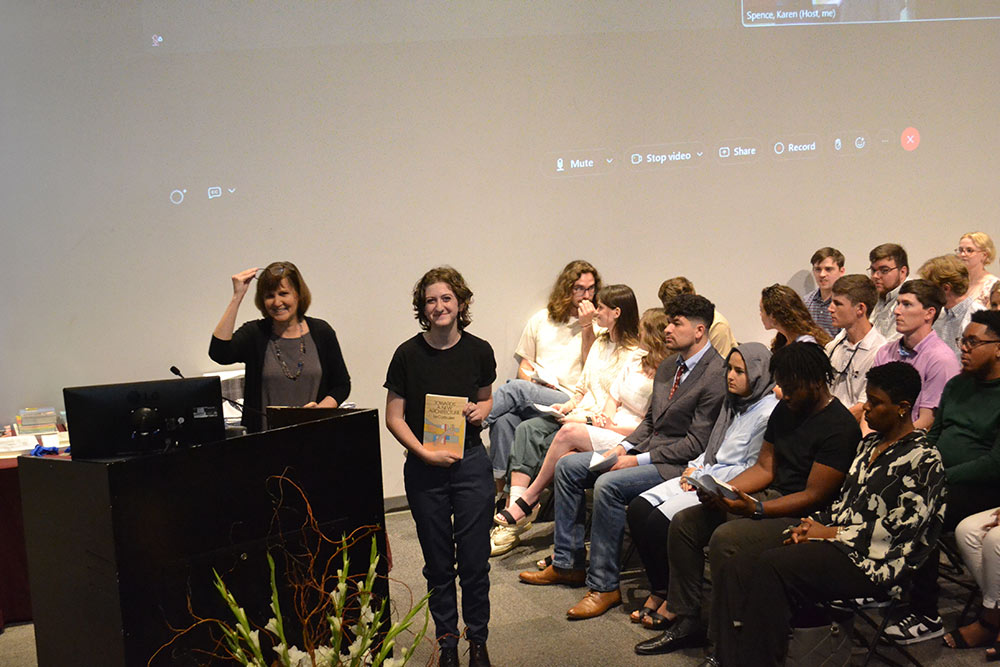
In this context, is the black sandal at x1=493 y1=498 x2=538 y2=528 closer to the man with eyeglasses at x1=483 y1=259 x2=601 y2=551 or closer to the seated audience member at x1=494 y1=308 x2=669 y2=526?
the seated audience member at x1=494 y1=308 x2=669 y2=526

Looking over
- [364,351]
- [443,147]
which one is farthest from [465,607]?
[443,147]

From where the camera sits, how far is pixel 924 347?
4070 millimetres

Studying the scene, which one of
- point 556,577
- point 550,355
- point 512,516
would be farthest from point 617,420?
point 550,355

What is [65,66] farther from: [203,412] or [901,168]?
[901,168]

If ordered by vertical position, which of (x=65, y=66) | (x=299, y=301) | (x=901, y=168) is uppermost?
(x=65, y=66)

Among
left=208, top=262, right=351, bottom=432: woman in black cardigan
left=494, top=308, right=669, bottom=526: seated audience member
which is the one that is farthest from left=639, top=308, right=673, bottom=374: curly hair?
left=208, top=262, right=351, bottom=432: woman in black cardigan

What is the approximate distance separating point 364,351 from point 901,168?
12.1 feet

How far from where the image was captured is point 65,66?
4.71 metres

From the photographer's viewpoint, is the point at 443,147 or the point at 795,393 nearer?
the point at 795,393

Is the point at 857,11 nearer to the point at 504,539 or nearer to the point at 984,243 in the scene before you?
the point at 984,243

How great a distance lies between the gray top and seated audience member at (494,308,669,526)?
4.25 ft

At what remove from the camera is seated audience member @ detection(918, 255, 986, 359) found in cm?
528

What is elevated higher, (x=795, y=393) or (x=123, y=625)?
(x=795, y=393)

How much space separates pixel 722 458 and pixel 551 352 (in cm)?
185
